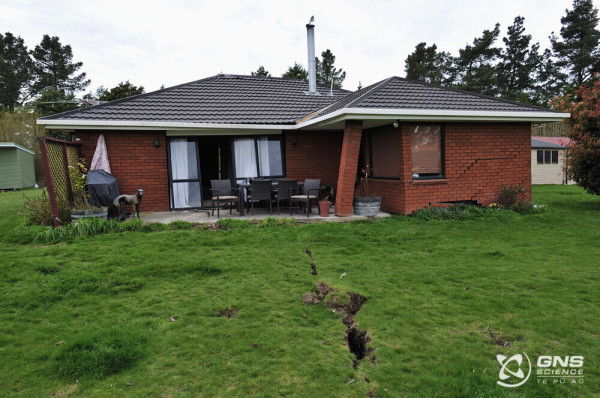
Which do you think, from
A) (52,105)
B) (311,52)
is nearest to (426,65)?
(311,52)

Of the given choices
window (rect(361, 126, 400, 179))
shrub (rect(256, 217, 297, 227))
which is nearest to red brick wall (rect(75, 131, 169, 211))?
shrub (rect(256, 217, 297, 227))

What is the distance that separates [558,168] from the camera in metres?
22.4

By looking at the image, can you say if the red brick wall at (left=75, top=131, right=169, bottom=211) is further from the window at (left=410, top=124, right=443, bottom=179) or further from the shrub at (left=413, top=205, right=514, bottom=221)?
the shrub at (left=413, top=205, right=514, bottom=221)

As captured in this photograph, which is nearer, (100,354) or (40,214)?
(100,354)

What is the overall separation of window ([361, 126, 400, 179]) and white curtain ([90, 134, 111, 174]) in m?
7.09

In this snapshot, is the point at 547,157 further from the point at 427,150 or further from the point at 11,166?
the point at 11,166

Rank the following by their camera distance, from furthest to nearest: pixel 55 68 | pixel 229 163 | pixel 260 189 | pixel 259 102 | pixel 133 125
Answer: pixel 55 68 → pixel 259 102 → pixel 229 163 → pixel 133 125 → pixel 260 189

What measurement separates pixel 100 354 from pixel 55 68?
43348 millimetres

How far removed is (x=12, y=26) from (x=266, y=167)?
40.2 m

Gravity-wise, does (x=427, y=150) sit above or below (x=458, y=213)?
above

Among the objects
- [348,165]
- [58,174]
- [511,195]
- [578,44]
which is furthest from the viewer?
[578,44]

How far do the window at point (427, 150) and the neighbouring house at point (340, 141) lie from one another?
0.08 ft

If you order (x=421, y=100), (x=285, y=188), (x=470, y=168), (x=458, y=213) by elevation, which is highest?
(x=421, y=100)

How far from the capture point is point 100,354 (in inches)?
118
